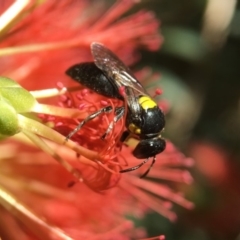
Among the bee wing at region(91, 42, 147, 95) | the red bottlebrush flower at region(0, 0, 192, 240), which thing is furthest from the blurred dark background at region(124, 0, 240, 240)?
the bee wing at region(91, 42, 147, 95)

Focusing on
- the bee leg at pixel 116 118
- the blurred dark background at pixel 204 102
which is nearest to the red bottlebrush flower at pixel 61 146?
the bee leg at pixel 116 118

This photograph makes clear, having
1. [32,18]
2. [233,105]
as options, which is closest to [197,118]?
[233,105]

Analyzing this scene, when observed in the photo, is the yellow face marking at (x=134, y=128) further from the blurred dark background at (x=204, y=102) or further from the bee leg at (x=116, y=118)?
the blurred dark background at (x=204, y=102)

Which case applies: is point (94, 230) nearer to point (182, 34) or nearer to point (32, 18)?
point (32, 18)

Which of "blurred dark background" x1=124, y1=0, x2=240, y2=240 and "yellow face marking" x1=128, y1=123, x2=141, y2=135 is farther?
"blurred dark background" x1=124, y1=0, x2=240, y2=240

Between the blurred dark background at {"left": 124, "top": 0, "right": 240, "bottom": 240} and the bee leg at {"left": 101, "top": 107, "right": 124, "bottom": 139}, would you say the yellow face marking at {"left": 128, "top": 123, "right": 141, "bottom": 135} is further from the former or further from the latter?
the blurred dark background at {"left": 124, "top": 0, "right": 240, "bottom": 240}

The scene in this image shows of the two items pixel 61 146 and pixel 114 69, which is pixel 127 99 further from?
pixel 61 146
